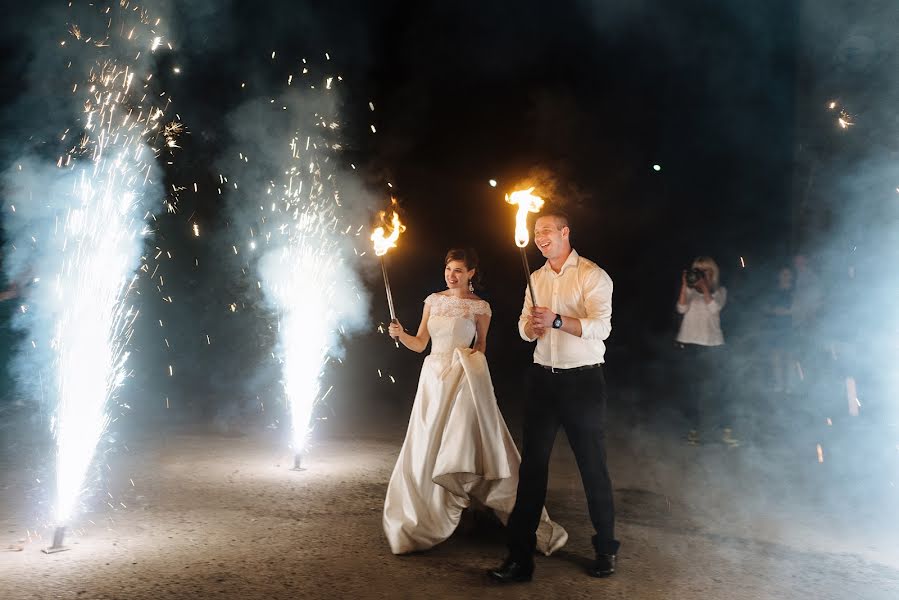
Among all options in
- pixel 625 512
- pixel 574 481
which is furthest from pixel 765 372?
pixel 625 512

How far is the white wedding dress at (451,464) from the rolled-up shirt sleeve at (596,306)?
0.98m

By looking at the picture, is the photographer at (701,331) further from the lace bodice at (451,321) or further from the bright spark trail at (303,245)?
the bright spark trail at (303,245)

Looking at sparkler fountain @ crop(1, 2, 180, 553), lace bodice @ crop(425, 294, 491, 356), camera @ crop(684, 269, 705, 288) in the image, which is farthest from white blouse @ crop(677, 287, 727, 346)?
sparkler fountain @ crop(1, 2, 180, 553)

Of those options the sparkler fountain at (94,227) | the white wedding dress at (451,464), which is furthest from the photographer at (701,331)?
the sparkler fountain at (94,227)

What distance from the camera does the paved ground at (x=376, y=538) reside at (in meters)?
4.52

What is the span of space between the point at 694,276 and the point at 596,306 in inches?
231

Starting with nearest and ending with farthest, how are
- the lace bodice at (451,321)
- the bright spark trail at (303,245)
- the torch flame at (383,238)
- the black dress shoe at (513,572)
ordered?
the black dress shoe at (513,572)
the lace bodice at (451,321)
the torch flame at (383,238)
the bright spark trail at (303,245)

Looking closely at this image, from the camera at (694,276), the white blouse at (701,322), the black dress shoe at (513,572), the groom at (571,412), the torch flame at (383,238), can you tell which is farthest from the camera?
the camera at (694,276)

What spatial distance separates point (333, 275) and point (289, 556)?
8729mm

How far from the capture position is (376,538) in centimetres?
546

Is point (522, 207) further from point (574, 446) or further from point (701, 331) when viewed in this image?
point (701, 331)

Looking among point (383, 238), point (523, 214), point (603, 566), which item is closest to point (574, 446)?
point (603, 566)

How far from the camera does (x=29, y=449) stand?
8398 mm

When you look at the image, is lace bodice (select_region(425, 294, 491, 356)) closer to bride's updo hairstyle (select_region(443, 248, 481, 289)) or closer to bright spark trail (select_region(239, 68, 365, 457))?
bride's updo hairstyle (select_region(443, 248, 481, 289))
